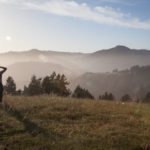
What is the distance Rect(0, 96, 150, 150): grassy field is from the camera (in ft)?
26.0

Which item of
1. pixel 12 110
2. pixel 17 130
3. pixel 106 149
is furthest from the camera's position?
pixel 12 110

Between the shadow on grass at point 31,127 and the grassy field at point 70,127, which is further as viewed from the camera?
the shadow on grass at point 31,127

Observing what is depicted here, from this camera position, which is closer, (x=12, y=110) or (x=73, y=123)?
(x=73, y=123)

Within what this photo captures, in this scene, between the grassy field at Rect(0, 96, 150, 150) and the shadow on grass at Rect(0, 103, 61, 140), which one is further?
the shadow on grass at Rect(0, 103, 61, 140)

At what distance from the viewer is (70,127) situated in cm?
984

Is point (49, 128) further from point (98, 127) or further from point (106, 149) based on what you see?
point (106, 149)

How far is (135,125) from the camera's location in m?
10.5

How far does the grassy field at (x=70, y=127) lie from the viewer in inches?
312

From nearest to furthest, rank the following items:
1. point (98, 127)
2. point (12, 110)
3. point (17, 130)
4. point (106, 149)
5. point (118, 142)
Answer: point (106, 149), point (118, 142), point (17, 130), point (98, 127), point (12, 110)

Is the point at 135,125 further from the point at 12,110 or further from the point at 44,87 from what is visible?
the point at 44,87

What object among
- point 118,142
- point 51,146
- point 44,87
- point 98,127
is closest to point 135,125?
point 98,127

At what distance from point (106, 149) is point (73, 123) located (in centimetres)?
306

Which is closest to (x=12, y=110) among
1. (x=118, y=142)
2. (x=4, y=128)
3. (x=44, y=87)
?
(x=4, y=128)

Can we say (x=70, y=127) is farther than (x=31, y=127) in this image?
Yes
